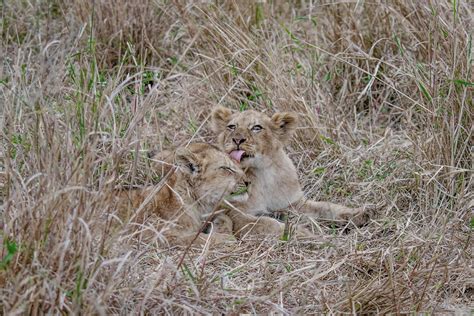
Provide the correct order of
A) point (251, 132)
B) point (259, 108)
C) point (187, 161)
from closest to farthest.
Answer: point (187, 161) < point (251, 132) < point (259, 108)

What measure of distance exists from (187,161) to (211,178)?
17cm

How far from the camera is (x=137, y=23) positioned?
754 cm

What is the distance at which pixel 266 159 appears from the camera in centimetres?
613

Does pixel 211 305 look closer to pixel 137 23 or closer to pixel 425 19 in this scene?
pixel 425 19

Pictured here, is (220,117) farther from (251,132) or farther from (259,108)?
(259,108)

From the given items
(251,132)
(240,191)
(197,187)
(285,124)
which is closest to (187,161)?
(197,187)

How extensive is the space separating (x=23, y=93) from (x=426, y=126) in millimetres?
2514

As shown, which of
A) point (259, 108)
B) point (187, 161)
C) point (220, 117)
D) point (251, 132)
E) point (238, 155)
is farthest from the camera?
point (259, 108)

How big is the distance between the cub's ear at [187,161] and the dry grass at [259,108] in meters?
0.25

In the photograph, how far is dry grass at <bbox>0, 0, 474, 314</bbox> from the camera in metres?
4.13

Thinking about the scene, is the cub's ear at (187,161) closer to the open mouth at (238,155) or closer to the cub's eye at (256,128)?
the open mouth at (238,155)

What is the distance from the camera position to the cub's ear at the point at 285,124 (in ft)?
20.4

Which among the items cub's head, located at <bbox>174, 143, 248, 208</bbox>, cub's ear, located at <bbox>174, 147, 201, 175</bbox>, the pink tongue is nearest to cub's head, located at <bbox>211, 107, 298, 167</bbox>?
the pink tongue

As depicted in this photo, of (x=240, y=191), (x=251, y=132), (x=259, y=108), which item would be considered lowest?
(x=259, y=108)
